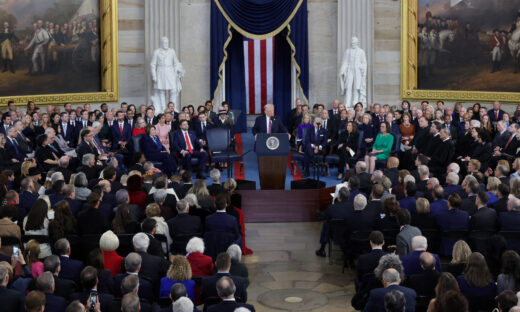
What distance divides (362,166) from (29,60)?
400 inches

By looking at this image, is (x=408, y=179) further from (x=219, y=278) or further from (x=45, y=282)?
(x=45, y=282)

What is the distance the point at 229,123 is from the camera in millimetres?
17109

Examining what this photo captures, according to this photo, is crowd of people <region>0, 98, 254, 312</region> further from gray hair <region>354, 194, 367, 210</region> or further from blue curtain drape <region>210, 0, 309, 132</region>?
blue curtain drape <region>210, 0, 309, 132</region>

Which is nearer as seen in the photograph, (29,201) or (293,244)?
(29,201)

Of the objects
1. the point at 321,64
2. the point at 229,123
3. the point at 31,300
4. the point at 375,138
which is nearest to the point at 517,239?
the point at 31,300

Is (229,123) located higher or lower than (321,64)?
lower

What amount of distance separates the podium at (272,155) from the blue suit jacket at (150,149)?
2.29m

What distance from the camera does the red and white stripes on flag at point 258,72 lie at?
21.4 m

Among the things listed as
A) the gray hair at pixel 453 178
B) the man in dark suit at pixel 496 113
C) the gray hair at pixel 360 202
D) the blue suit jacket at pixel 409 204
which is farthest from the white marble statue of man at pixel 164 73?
the gray hair at pixel 360 202

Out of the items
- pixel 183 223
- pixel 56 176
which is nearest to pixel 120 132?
pixel 56 176

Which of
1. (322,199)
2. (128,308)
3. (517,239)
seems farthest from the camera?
(322,199)

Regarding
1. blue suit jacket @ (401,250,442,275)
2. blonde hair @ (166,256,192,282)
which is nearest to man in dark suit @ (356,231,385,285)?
blue suit jacket @ (401,250,442,275)

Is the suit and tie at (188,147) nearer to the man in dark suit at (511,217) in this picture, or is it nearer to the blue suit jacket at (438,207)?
the blue suit jacket at (438,207)

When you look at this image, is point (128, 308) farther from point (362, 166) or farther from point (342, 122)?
point (342, 122)
